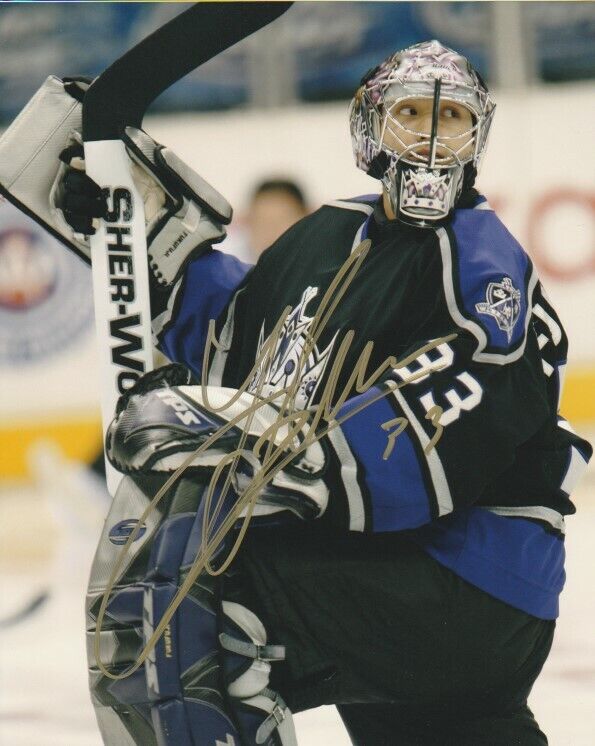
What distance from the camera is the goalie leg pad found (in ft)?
4.29

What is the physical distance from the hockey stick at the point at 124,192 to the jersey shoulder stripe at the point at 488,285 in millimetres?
317

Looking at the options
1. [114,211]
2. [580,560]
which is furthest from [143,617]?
[580,560]

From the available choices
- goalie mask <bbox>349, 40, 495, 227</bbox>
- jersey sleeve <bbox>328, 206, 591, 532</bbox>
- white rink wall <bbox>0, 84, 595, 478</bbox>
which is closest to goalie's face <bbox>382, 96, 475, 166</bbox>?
goalie mask <bbox>349, 40, 495, 227</bbox>

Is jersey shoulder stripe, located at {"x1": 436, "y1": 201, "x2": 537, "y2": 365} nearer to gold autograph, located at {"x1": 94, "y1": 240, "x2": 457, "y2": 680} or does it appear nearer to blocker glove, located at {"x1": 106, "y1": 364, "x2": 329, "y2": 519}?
gold autograph, located at {"x1": 94, "y1": 240, "x2": 457, "y2": 680}

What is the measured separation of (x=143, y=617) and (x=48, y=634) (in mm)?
1382

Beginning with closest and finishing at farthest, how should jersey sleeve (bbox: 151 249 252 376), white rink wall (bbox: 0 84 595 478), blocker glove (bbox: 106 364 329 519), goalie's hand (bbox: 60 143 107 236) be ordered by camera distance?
blocker glove (bbox: 106 364 329 519), goalie's hand (bbox: 60 143 107 236), jersey sleeve (bbox: 151 249 252 376), white rink wall (bbox: 0 84 595 478)

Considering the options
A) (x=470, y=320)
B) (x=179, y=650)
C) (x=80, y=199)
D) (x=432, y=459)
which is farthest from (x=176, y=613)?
(x=80, y=199)

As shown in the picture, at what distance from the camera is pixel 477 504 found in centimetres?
146

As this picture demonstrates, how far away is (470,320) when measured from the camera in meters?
1.34

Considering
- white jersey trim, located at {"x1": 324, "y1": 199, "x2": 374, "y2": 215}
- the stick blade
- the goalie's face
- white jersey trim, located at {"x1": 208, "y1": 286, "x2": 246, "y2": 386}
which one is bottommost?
white jersey trim, located at {"x1": 208, "y1": 286, "x2": 246, "y2": 386}

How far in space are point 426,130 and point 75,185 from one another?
39 centimetres

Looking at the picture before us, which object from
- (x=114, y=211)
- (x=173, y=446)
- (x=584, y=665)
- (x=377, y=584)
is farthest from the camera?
(x=584, y=665)

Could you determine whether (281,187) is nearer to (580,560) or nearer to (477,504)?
(580,560)

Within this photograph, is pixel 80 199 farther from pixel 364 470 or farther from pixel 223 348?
pixel 364 470
